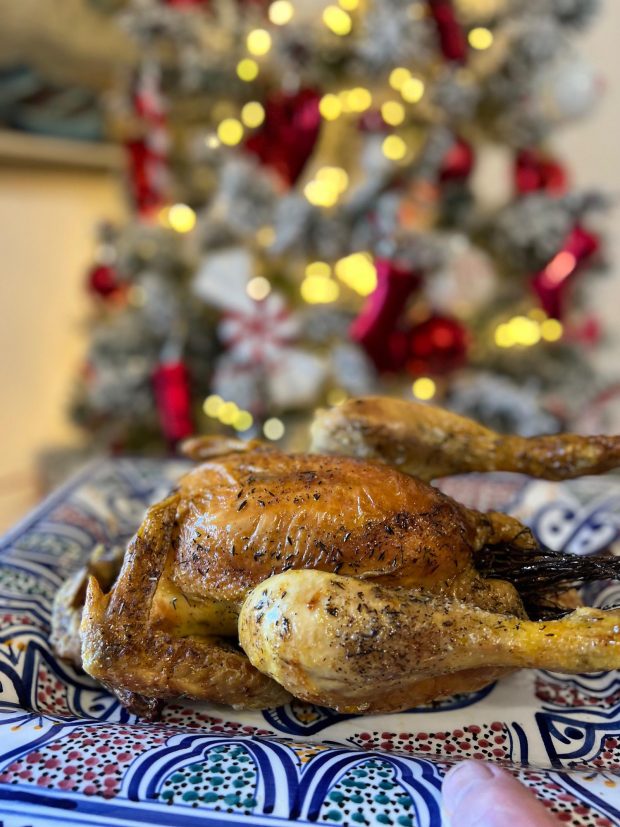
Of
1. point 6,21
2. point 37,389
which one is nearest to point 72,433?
point 37,389

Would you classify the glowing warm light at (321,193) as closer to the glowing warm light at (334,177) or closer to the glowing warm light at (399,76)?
the glowing warm light at (334,177)

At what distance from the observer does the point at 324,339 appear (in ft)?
6.97

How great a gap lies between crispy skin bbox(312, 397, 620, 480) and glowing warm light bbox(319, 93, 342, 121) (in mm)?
1262

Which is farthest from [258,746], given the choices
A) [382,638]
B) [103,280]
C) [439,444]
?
[103,280]

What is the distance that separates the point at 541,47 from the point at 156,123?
3.78ft

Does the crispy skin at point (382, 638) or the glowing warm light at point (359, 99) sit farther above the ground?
the glowing warm light at point (359, 99)

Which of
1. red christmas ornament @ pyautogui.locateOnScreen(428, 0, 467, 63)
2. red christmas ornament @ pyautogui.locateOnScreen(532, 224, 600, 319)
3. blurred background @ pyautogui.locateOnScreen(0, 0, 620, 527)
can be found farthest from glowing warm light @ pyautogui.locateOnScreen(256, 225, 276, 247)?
red christmas ornament @ pyautogui.locateOnScreen(532, 224, 600, 319)

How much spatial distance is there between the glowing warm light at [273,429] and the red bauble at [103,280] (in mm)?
731

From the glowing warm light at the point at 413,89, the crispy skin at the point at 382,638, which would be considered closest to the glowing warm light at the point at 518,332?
the glowing warm light at the point at 413,89

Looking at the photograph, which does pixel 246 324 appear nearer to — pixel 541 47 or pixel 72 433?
pixel 541 47

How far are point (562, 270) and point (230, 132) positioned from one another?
3.55ft

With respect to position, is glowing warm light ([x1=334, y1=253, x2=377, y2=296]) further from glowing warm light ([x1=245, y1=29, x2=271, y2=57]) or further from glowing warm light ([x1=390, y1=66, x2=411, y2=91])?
glowing warm light ([x1=245, y1=29, x2=271, y2=57])

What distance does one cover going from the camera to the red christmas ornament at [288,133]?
1916 mm

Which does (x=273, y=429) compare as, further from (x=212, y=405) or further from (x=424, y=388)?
(x=424, y=388)
